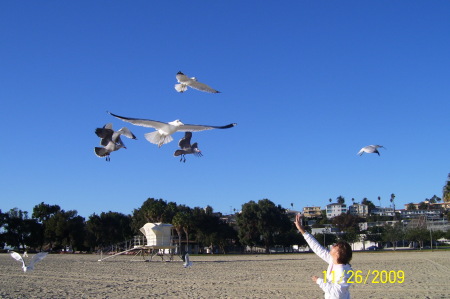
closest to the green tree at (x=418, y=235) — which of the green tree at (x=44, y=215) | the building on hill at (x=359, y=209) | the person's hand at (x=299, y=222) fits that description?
the green tree at (x=44, y=215)

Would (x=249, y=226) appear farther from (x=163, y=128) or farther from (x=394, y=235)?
(x=163, y=128)

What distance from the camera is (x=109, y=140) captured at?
1259 cm

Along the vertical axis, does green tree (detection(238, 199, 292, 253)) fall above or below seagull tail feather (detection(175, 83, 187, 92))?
below

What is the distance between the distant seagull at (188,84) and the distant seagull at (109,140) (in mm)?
1733

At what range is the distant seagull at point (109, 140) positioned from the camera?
1228 centimetres

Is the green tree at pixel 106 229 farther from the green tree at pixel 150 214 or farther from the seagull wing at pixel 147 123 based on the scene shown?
the seagull wing at pixel 147 123

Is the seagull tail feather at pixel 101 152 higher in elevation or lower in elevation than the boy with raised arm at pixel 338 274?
higher

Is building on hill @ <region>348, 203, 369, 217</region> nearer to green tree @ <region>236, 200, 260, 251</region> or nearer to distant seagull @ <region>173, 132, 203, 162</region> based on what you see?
green tree @ <region>236, 200, 260, 251</region>

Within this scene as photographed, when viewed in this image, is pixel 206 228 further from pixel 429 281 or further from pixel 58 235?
pixel 429 281

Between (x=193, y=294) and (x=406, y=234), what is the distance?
79454 mm

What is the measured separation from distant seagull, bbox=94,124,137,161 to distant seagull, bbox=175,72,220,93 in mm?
Result: 1733

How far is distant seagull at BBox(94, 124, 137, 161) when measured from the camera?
1228 centimetres

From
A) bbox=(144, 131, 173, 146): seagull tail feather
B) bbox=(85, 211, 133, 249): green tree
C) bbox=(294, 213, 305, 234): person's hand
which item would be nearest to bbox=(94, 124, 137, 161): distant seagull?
bbox=(144, 131, 173, 146): seagull tail feather

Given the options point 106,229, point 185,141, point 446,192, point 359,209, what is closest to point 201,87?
point 185,141
